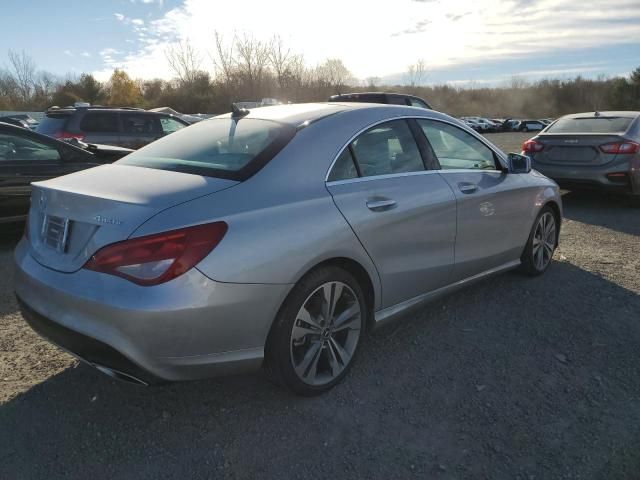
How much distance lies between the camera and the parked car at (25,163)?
5660 mm

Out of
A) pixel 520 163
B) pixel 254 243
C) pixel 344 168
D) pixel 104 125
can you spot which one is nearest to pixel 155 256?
pixel 254 243

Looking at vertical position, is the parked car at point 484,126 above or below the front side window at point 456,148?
below

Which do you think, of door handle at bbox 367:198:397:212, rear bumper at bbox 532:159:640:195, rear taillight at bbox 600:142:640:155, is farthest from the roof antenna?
rear taillight at bbox 600:142:640:155

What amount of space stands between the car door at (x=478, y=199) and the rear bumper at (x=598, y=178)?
12.6 feet

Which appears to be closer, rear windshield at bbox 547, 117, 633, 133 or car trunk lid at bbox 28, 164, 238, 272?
car trunk lid at bbox 28, 164, 238, 272

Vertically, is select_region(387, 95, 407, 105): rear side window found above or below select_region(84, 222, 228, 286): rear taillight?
above

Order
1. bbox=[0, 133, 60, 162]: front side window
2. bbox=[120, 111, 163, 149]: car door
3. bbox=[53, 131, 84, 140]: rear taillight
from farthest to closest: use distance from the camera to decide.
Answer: bbox=[120, 111, 163, 149]: car door < bbox=[53, 131, 84, 140]: rear taillight < bbox=[0, 133, 60, 162]: front side window

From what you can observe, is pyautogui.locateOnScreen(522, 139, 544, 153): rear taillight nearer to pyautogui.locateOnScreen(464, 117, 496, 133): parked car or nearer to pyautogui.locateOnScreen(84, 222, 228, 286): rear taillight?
pyautogui.locateOnScreen(84, 222, 228, 286): rear taillight

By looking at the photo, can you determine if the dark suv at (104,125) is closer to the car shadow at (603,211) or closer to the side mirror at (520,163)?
the car shadow at (603,211)

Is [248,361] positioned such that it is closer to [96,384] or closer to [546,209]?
[96,384]

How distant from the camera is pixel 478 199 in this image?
386 cm

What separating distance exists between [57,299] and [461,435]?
205cm

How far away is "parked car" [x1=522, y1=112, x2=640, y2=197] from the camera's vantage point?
7488 millimetres

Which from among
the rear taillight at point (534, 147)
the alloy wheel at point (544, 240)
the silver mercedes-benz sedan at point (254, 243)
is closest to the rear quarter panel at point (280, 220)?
the silver mercedes-benz sedan at point (254, 243)
